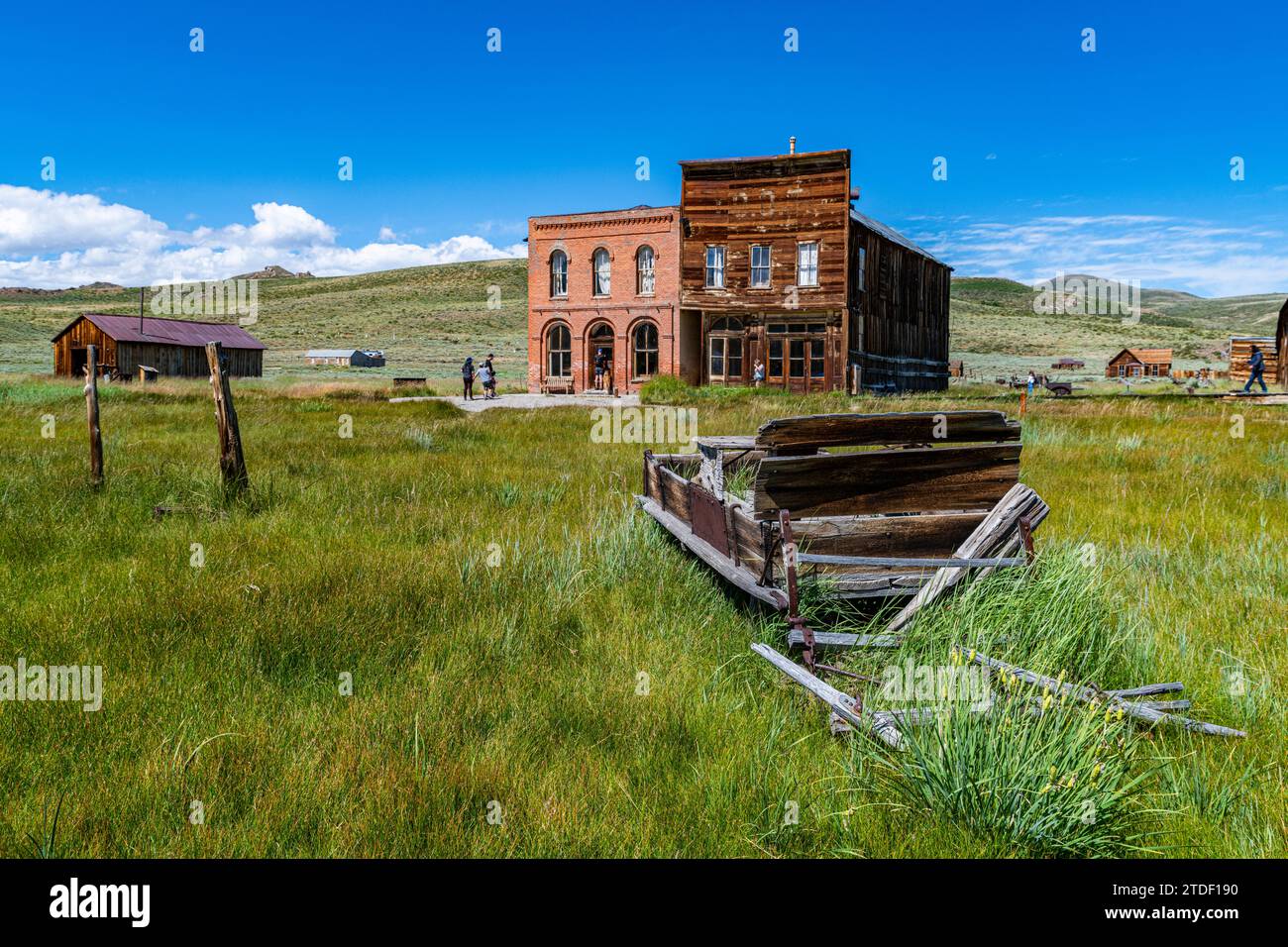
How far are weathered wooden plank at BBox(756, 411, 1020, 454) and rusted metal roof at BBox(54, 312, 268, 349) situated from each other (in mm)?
46578

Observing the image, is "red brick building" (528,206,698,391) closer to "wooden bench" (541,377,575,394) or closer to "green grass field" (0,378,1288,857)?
"wooden bench" (541,377,575,394)

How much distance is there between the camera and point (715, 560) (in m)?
4.74

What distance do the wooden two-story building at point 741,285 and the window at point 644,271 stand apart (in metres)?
0.10

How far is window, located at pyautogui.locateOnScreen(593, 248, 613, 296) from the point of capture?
109 ft

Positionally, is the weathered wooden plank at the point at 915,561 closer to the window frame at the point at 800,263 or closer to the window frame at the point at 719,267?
the window frame at the point at 800,263

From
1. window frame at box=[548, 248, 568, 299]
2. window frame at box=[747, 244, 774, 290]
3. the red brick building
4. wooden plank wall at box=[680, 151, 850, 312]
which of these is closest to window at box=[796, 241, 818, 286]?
wooden plank wall at box=[680, 151, 850, 312]

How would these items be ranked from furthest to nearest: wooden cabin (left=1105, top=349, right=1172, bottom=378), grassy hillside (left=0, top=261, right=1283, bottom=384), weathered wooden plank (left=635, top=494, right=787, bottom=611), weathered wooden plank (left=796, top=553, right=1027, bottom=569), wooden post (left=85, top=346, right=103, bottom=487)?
grassy hillside (left=0, top=261, right=1283, bottom=384) < wooden cabin (left=1105, top=349, right=1172, bottom=378) < wooden post (left=85, top=346, right=103, bottom=487) < weathered wooden plank (left=796, top=553, right=1027, bottom=569) < weathered wooden plank (left=635, top=494, right=787, bottom=611)

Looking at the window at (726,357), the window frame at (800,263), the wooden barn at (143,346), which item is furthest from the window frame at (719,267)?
the wooden barn at (143,346)

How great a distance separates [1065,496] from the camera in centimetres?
815

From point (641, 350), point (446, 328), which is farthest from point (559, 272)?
point (446, 328)

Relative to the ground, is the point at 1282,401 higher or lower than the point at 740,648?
higher
